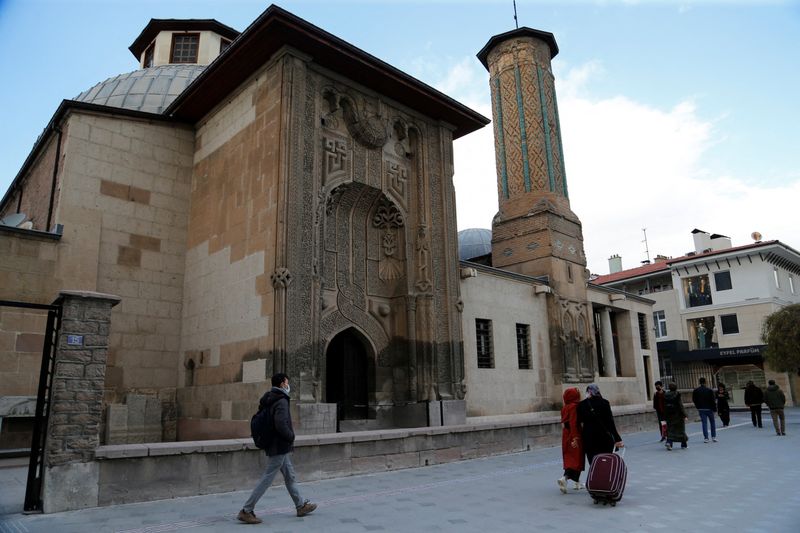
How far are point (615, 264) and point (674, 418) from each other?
105ft

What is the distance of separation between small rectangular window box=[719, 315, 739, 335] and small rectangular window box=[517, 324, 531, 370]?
20804mm

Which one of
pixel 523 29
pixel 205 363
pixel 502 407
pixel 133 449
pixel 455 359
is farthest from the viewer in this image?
pixel 523 29

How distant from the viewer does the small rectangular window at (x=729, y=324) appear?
31656 millimetres

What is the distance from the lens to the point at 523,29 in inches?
820

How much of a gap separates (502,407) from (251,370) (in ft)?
24.6

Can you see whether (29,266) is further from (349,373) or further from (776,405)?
(776,405)

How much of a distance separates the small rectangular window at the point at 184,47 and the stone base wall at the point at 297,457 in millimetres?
18457

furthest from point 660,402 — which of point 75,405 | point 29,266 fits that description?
point 29,266

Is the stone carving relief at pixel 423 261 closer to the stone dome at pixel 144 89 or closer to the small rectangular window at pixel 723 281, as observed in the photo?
A: the stone dome at pixel 144 89

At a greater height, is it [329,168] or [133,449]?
[329,168]

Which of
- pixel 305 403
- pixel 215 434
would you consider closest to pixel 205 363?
pixel 215 434

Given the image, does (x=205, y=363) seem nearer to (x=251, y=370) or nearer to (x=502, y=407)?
(x=251, y=370)

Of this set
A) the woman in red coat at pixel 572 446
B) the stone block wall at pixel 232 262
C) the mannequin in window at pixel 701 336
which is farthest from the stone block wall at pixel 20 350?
the mannequin in window at pixel 701 336

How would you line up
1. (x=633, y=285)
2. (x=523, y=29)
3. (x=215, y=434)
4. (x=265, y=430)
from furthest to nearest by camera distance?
(x=633, y=285)
(x=523, y=29)
(x=215, y=434)
(x=265, y=430)
